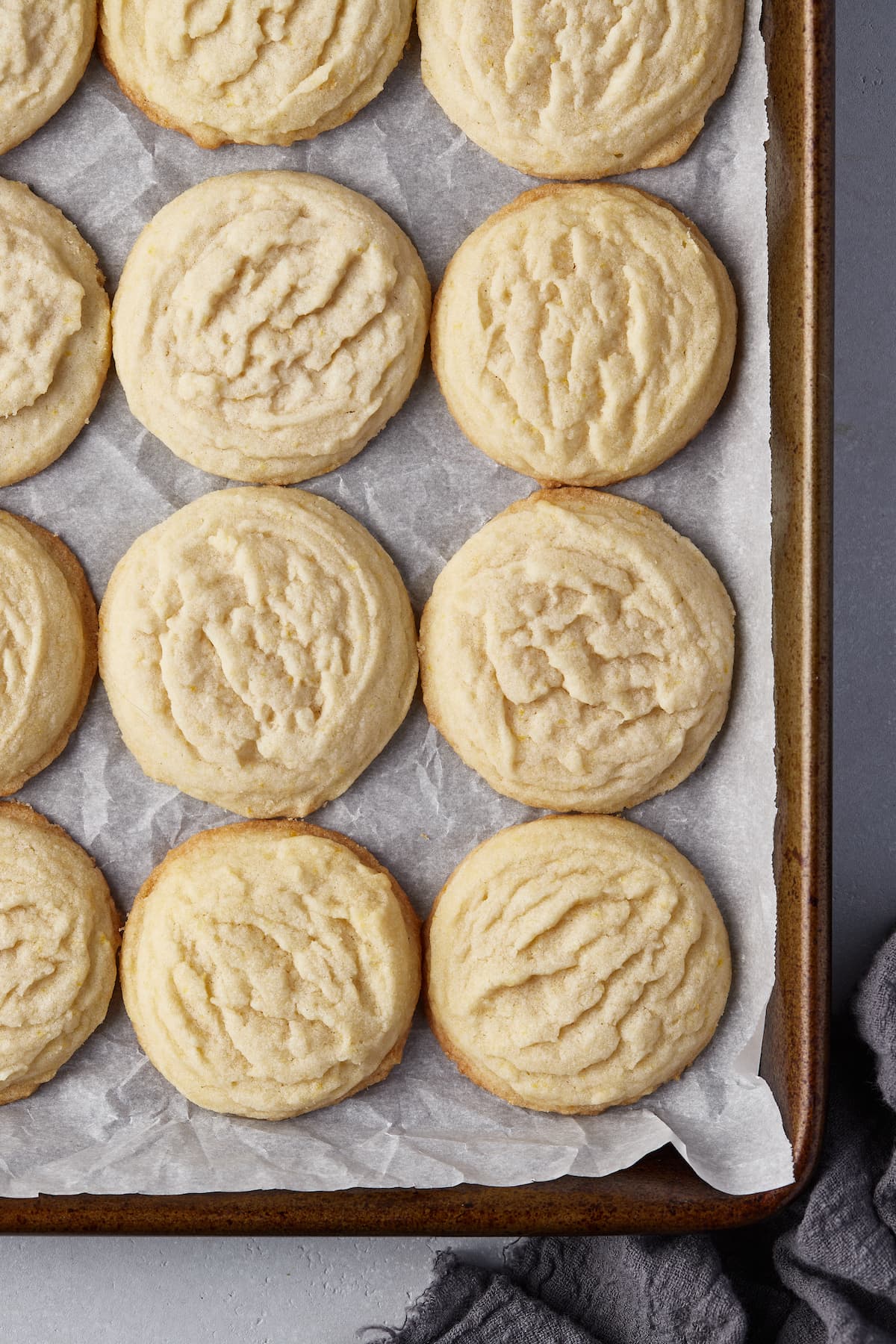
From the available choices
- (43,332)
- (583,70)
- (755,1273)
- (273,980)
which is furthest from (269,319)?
(755,1273)

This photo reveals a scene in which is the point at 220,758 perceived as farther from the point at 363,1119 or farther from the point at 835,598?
the point at 835,598

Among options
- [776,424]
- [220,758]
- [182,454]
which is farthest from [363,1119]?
[776,424]

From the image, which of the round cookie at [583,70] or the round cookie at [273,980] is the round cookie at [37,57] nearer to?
the round cookie at [583,70]

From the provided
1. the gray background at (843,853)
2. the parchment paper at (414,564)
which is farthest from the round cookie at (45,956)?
the gray background at (843,853)

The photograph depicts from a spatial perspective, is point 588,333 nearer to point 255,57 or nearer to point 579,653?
point 579,653

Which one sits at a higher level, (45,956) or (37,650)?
(37,650)
